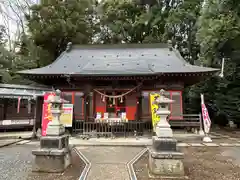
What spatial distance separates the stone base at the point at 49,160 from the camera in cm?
450

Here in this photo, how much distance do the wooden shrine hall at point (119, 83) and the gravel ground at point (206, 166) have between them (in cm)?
398

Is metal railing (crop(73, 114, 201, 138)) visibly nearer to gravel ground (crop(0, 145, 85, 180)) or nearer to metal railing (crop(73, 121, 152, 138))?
metal railing (crop(73, 121, 152, 138))

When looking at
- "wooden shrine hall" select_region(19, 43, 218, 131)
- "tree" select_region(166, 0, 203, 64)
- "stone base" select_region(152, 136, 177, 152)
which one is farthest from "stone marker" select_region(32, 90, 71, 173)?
"tree" select_region(166, 0, 203, 64)

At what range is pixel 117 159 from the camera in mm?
5516

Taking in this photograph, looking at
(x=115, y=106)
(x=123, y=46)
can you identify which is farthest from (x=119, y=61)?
(x=115, y=106)

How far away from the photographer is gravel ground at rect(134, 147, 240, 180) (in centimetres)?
432

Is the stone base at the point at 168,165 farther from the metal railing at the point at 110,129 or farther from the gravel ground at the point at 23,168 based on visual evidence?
the metal railing at the point at 110,129

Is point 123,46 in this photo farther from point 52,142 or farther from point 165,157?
point 165,157

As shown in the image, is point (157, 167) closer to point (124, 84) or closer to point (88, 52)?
point (124, 84)

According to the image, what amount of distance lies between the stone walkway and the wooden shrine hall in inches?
134

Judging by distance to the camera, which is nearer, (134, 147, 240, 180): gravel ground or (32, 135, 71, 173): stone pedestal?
(134, 147, 240, 180): gravel ground

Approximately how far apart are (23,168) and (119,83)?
22.2 feet

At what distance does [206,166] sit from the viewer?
5070mm

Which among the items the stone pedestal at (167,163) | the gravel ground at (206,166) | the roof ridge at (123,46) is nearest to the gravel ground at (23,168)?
the gravel ground at (206,166)
